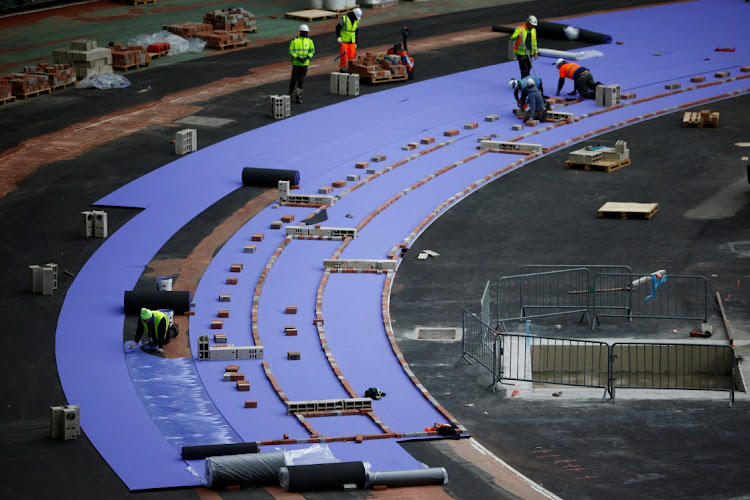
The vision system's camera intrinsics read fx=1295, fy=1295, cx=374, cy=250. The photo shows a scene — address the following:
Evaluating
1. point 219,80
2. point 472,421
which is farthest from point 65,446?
point 219,80

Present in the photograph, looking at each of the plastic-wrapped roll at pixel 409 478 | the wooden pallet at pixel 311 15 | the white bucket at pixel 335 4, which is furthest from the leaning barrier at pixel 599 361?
the white bucket at pixel 335 4

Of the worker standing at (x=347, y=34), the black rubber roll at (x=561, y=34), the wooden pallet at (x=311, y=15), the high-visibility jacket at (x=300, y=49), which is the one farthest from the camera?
the wooden pallet at (x=311, y=15)

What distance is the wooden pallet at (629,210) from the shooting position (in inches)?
1153

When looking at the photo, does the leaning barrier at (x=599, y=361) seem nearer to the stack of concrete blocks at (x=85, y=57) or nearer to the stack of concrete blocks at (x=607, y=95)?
the stack of concrete blocks at (x=607, y=95)

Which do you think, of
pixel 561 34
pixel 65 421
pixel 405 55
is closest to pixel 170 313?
pixel 65 421

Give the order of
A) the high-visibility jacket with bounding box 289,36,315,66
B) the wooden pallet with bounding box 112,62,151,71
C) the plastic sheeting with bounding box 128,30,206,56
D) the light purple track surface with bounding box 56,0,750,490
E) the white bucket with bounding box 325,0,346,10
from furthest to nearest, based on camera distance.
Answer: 1. the white bucket with bounding box 325,0,346,10
2. the plastic sheeting with bounding box 128,30,206,56
3. the wooden pallet with bounding box 112,62,151,71
4. the high-visibility jacket with bounding box 289,36,315,66
5. the light purple track surface with bounding box 56,0,750,490

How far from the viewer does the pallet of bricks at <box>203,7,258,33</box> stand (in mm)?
47906

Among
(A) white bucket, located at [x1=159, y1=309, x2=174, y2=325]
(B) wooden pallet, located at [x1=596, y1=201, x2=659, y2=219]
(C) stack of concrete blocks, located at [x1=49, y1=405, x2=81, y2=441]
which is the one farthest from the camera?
(B) wooden pallet, located at [x1=596, y1=201, x2=659, y2=219]

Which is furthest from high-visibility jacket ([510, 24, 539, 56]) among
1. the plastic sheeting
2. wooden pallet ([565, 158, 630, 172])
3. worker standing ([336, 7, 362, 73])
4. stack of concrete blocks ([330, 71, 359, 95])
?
the plastic sheeting

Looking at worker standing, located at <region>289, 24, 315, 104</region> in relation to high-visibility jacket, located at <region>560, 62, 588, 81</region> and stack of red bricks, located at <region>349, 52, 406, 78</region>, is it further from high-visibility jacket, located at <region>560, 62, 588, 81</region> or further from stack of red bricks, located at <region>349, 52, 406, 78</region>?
high-visibility jacket, located at <region>560, 62, 588, 81</region>

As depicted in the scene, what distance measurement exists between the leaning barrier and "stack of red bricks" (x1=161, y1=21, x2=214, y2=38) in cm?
2695

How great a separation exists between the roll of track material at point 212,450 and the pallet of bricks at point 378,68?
81.8 feet

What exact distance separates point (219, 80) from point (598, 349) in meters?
22.4

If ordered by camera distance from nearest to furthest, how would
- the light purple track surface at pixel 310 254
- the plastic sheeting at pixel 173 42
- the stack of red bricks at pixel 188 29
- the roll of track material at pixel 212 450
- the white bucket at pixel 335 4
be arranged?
1. the roll of track material at pixel 212 450
2. the light purple track surface at pixel 310 254
3. the plastic sheeting at pixel 173 42
4. the stack of red bricks at pixel 188 29
5. the white bucket at pixel 335 4
